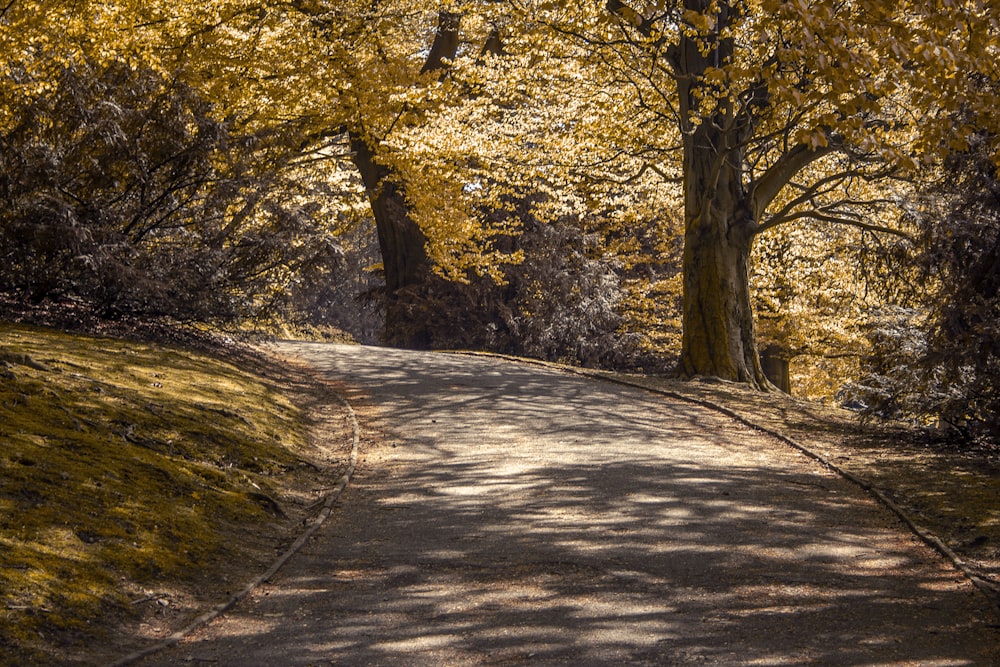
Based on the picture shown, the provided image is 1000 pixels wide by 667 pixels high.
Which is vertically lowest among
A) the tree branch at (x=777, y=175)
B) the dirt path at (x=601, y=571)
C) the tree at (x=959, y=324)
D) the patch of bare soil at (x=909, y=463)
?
the dirt path at (x=601, y=571)

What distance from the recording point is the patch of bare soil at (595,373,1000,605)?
25.8ft

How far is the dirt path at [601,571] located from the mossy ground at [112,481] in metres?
0.55

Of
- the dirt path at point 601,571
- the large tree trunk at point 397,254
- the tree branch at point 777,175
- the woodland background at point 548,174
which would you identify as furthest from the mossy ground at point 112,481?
the large tree trunk at point 397,254

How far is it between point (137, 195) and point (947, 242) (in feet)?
31.4

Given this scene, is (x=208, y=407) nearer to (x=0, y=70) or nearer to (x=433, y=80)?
(x=0, y=70)

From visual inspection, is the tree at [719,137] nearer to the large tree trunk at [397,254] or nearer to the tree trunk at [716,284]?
the tree trunk at [716,284]

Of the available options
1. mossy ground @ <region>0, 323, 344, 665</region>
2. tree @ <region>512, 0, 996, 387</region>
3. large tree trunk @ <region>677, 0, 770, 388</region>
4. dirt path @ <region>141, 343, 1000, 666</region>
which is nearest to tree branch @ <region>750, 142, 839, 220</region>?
tree @ <region>512, 0, 996, 387</region>

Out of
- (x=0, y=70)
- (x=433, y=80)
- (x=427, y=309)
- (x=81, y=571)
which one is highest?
(x=433, y=80)

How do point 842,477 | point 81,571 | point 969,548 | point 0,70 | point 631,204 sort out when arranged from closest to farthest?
point 81,571, point 969,548, point 842,477, point 0,70, point 631,204

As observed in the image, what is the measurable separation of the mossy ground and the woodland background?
2331 mm

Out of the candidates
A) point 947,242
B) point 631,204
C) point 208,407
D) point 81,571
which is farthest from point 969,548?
point 631,204

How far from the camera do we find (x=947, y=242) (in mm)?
10492

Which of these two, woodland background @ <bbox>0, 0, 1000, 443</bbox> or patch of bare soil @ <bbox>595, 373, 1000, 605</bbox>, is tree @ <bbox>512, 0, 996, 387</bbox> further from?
patch of bare soil @ <bbox>595, 373, 1000, 605</bbox>

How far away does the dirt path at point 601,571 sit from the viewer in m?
5.36
